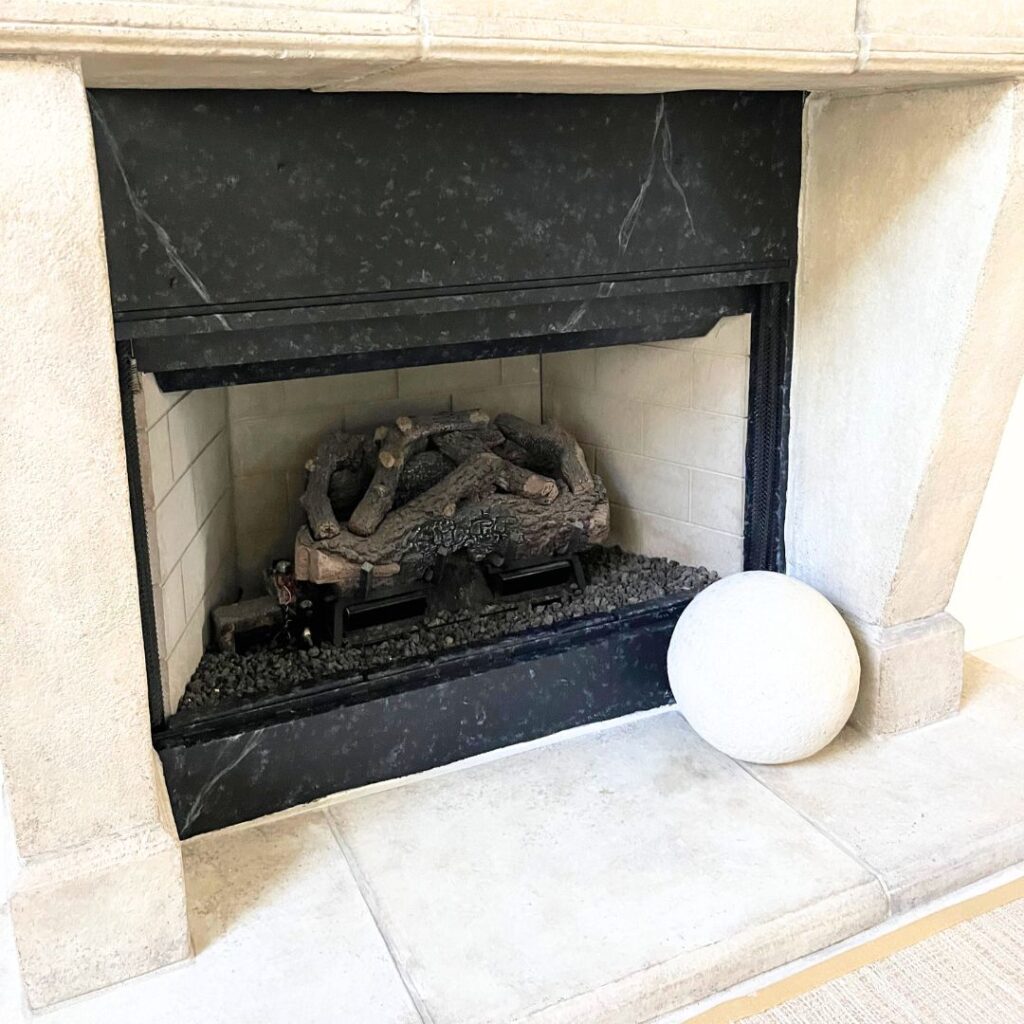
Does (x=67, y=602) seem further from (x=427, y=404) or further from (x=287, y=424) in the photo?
(x=427, y=404)

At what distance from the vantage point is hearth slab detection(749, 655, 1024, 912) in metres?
1.63

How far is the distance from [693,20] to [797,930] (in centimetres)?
120

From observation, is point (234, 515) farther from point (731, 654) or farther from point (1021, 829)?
point (1021, 829)

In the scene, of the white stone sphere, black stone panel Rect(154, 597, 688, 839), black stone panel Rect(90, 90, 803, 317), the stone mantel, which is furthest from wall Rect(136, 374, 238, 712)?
the white stone sphere

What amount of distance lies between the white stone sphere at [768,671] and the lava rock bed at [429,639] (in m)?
0.28

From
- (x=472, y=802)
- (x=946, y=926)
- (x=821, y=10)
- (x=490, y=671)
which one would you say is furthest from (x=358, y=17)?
(x=946, y=926)

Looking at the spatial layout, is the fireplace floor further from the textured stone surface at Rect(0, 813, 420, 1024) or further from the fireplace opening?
the fireplace opening

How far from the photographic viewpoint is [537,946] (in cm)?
147

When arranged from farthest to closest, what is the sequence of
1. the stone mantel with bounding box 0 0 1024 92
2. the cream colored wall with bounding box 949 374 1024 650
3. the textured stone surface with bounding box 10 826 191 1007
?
1. the cream colored wall with bounding box 949 374 1024 650
2. the textured stone surface with bounding box 10 826 191 1007
3. the stone mantel with bounding box 0 0 1024 92

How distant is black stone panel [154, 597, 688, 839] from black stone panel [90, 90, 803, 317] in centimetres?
66

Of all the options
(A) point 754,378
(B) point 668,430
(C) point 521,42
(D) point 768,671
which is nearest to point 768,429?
(A) point 754,378

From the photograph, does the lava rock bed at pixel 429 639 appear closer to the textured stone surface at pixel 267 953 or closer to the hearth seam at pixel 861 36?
the textured stone surface at pixel 267 953

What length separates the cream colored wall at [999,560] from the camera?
223cm

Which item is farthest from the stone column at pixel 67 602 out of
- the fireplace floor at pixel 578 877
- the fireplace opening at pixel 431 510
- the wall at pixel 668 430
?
the wall at pixel 668 430
